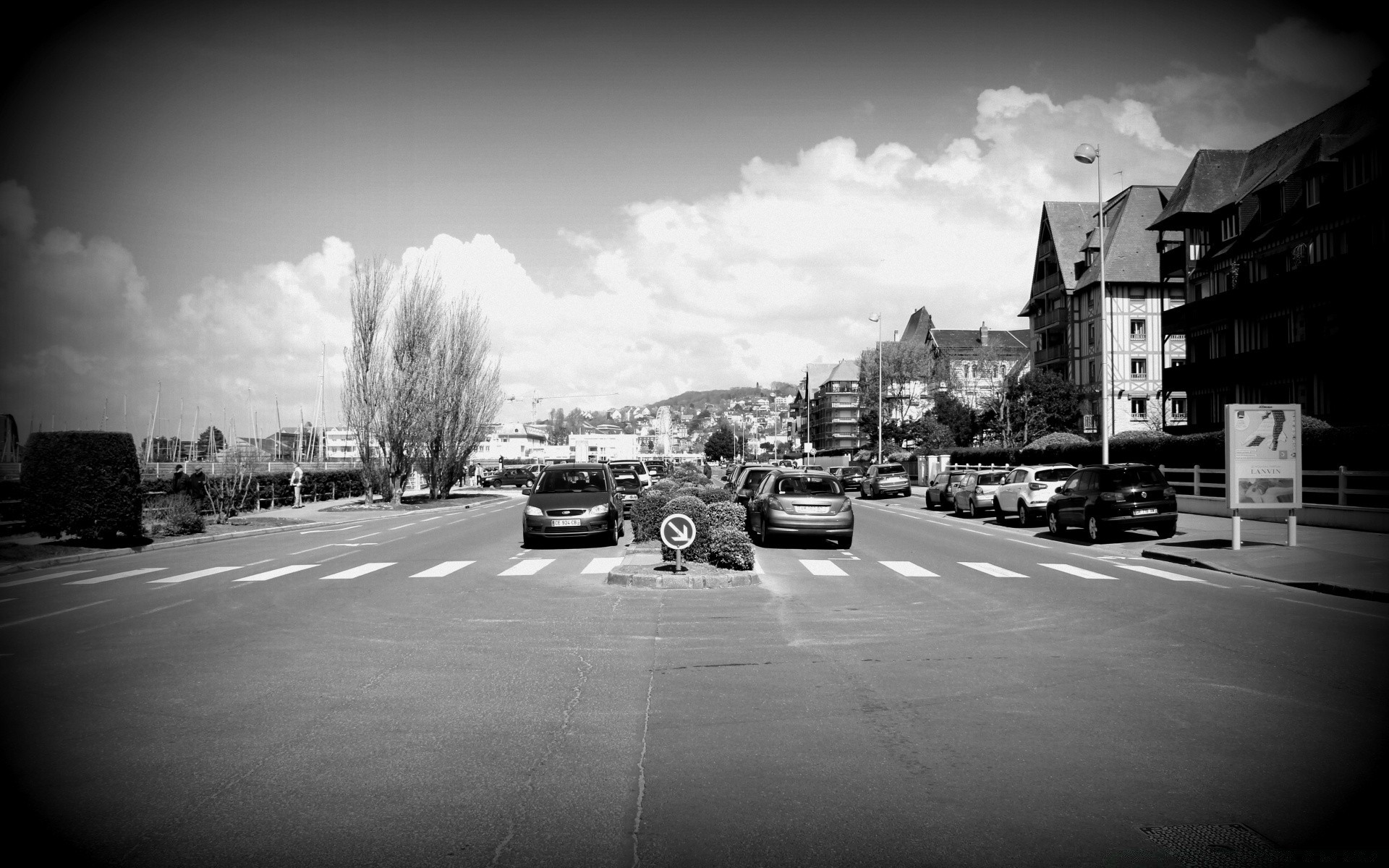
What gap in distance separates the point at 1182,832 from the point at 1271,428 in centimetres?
1632

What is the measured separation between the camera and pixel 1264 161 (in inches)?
1852

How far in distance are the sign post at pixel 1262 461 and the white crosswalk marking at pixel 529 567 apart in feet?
42.3

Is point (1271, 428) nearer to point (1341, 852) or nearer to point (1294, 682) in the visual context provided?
point (1294, 682)

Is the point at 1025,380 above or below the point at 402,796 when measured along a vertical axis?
above

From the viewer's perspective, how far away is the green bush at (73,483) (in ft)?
66.9

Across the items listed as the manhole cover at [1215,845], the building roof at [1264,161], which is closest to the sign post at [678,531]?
the manhole cover at [1215,845]

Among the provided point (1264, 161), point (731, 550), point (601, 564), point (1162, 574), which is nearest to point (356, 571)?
point (601, 564)

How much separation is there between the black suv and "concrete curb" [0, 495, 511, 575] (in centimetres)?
2153

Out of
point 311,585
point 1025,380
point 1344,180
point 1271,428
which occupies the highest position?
point 1344,180

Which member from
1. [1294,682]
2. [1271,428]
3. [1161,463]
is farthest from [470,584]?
[1161,463]

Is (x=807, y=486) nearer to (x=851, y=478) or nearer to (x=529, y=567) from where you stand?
(x=529, y=567)

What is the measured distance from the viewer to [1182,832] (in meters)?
4.71

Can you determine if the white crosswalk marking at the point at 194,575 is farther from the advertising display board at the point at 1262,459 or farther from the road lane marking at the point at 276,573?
the advertising display board at the point at 1262,459

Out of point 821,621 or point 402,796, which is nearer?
point 402,796
